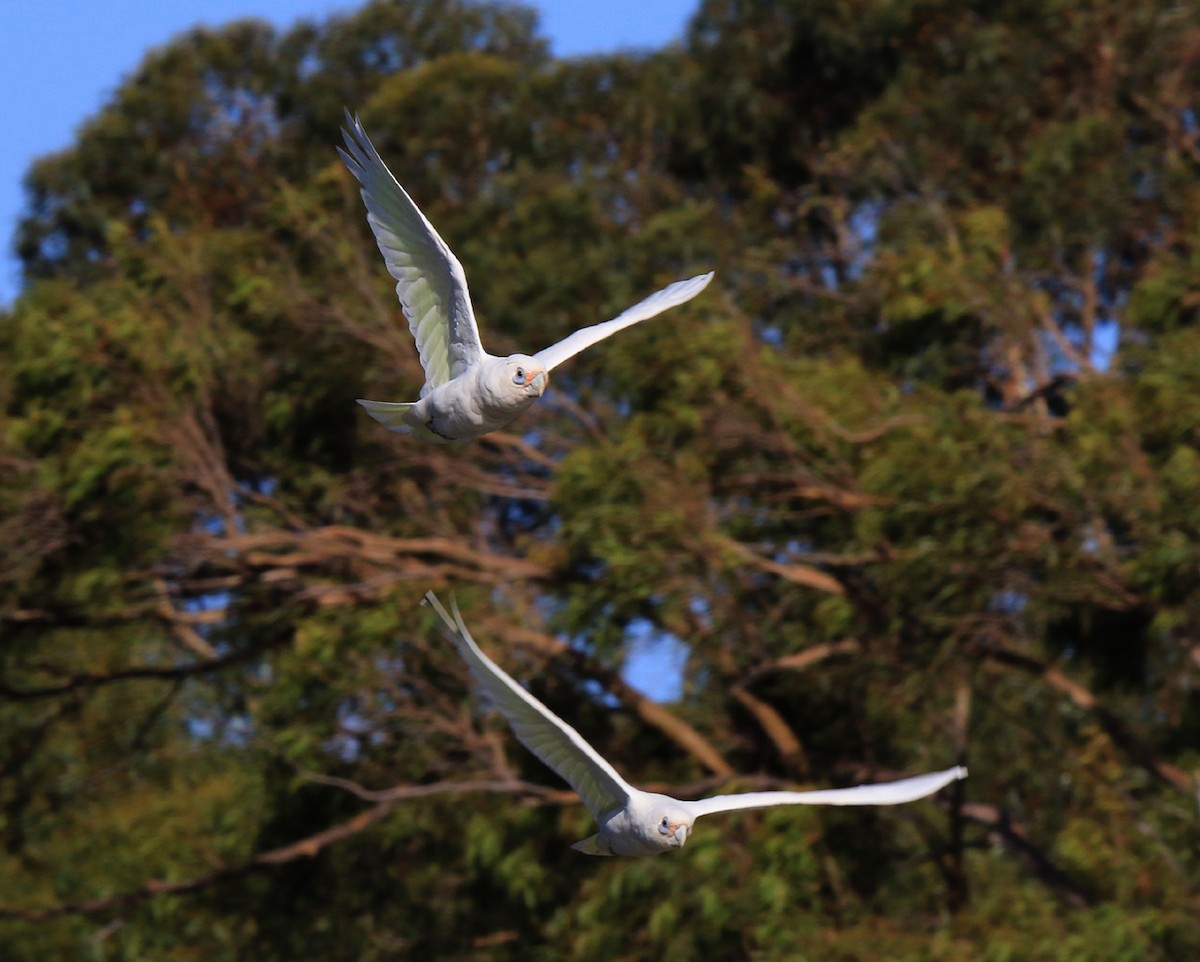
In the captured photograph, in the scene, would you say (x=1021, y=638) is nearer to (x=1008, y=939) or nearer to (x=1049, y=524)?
(x=1049, y=524)

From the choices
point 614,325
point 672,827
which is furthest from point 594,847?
point 614,325

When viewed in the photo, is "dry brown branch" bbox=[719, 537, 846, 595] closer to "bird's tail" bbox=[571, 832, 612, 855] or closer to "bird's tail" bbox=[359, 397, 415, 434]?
"bird's tail" bbox=[571, 832, 612, 855]

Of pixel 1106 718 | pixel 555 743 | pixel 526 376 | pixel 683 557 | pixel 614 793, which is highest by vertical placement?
pixel 683 557

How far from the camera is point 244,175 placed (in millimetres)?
22703

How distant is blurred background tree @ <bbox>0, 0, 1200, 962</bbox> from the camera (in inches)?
465

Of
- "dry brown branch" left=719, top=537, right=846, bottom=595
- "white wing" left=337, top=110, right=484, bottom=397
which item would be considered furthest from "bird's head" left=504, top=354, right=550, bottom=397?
"dry brown branch" left=719, top=537, right=846, bottom=595

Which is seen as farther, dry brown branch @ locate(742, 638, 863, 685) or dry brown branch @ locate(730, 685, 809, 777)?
dry brown branch @ locate(730, 685, 809, 777)

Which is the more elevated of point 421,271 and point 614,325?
point 421,271

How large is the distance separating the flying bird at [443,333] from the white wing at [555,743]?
0.59 m

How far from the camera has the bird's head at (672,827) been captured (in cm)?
668

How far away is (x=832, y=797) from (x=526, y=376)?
5.46 feet

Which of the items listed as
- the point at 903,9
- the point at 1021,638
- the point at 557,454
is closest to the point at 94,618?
the point at 557,454

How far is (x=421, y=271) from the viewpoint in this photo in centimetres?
723

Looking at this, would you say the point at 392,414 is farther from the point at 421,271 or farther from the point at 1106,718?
the point at 1106,718
